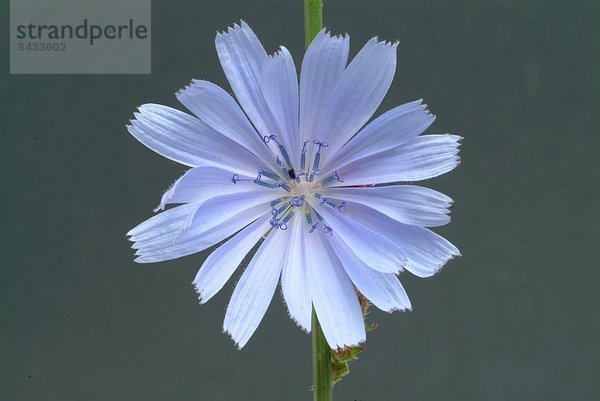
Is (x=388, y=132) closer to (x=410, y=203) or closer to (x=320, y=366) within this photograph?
(x=410, y=203)

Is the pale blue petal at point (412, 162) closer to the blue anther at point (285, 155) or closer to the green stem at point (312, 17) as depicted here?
the blue anther at point (285, 155)

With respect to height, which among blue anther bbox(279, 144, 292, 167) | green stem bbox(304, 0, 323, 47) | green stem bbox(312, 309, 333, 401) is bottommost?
green stem bbox(312, 309, 333, 401)

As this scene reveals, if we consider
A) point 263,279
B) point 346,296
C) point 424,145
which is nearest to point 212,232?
point 263,279

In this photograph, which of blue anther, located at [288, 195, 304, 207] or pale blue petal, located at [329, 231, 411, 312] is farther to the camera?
blue anther, located at [288, 195, 304, 207]

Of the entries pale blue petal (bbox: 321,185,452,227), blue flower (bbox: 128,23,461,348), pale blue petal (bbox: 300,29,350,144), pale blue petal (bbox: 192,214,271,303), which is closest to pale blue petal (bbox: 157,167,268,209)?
blue flower (bbox: 128,23,461,348)

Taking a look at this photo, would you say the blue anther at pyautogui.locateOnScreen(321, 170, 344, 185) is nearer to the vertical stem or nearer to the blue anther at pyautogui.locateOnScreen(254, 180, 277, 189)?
Result: the blue anther at pyautogui.locateOnScreen(254, 180, 277, 189)

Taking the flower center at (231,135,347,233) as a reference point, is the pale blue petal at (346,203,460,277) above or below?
below

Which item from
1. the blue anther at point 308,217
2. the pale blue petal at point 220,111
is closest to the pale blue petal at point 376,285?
the blue anther at point 308,217
